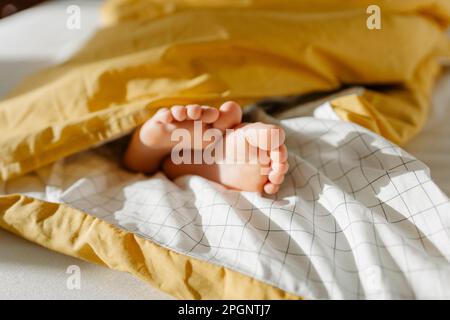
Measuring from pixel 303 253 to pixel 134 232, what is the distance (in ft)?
0.72

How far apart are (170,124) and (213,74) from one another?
0.64 ft

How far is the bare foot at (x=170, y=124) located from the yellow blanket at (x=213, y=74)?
0.04 metres

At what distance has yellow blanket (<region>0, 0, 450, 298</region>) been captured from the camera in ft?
2.61

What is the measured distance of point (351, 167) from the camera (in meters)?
0.73

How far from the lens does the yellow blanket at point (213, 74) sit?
0.80 metres

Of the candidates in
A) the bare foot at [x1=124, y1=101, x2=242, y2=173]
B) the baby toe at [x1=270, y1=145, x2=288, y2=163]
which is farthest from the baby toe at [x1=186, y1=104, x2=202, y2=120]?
the baby toe at [x1=270, y1=145, x2=288, y2=163]

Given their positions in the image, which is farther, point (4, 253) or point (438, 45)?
point (438, 45)

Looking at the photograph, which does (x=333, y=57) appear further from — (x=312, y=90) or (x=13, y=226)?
(x=13, y=226)

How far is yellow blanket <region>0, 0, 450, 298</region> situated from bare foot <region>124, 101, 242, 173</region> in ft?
0.12

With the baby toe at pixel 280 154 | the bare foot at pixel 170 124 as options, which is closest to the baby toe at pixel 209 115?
the bare foot at pixel 170 124

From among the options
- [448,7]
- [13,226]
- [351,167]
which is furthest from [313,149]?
[448,7]

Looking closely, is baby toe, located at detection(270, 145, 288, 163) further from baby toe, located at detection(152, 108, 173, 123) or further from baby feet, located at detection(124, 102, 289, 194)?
baby toe, located at detection(152, 108, 173, 123)

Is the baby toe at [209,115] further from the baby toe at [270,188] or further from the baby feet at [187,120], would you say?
the baby toe at [270,188]

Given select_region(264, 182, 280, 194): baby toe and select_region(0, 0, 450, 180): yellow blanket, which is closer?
select_region(264, 182, 280, 194): baby toe
